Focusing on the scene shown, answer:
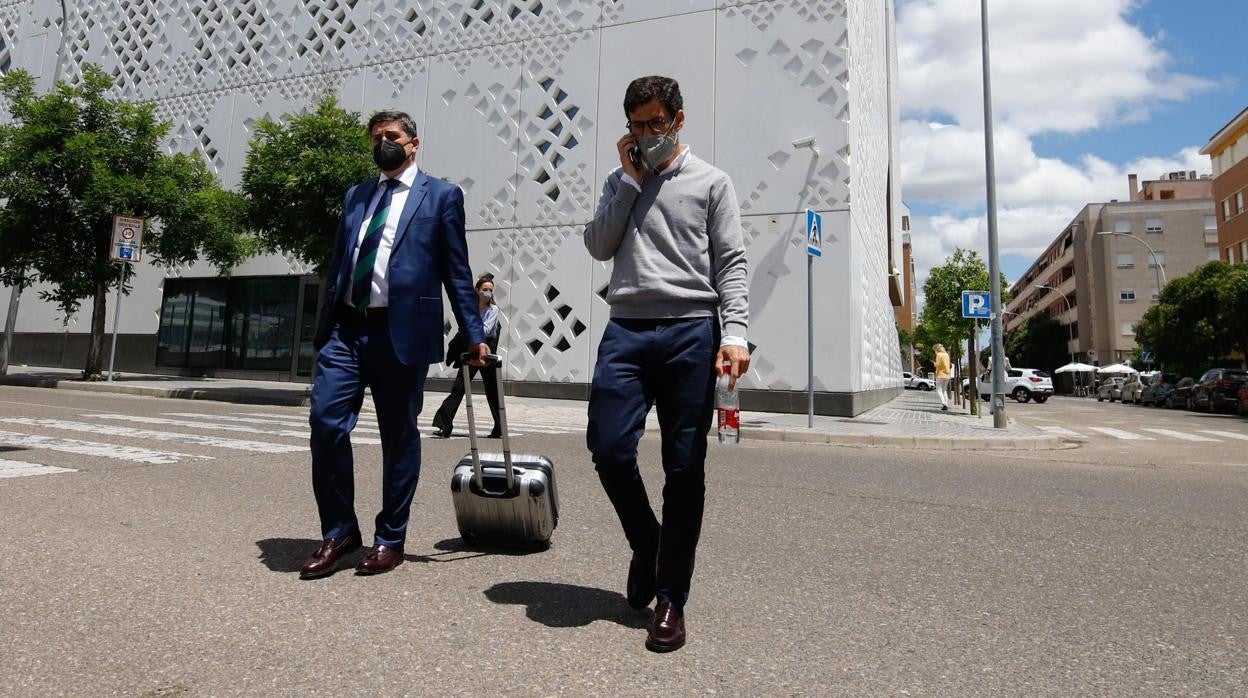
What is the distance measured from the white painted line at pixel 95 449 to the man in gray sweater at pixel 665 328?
4.85 meters

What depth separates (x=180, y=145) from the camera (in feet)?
79.4

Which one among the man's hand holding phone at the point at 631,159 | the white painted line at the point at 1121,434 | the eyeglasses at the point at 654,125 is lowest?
the white painted line at the point at 1121,434

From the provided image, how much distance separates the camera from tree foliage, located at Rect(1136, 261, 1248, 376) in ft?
113

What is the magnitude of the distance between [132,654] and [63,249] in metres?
20.5

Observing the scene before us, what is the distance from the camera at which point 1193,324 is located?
35.8m

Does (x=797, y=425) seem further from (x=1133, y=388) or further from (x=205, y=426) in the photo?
(x=1133, y=388)

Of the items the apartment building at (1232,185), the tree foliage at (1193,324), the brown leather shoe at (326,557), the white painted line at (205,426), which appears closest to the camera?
the brown leather shoe at (326,557)

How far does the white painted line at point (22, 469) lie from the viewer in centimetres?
516

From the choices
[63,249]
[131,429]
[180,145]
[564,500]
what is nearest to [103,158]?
[63,249]

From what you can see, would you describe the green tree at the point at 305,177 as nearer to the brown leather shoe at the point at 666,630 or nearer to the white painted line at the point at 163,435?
the white painted line at the point at 163,435

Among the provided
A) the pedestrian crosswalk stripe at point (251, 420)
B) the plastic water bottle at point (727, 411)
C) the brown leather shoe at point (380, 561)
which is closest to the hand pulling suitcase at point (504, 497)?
the brown leather shoe at point (380, 561)

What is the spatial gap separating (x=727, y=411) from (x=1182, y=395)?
107 feet

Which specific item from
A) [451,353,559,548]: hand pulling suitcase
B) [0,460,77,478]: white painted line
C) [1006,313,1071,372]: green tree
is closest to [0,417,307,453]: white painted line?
[0,460,77,478]: white painted line

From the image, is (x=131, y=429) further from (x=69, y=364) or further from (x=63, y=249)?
(x=69, y=364)
